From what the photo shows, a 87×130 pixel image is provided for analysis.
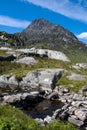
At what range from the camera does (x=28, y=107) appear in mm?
60000

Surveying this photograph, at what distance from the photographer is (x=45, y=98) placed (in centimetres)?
6944

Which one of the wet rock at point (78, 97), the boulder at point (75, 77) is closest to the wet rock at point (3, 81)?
the boulder at point (75, 77)

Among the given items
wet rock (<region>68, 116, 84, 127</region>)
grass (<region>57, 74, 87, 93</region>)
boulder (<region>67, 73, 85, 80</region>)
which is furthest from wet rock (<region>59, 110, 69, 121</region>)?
boulder (<region>67, 73, 85, 80</region>)

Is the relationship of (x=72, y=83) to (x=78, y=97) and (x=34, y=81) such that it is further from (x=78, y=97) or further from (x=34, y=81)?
(x=78, y=97)

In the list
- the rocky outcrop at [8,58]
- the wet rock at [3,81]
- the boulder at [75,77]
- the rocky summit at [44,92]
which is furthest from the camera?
the rocky outcrop at [8,58]

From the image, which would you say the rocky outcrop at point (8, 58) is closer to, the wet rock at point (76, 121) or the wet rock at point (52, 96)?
the wet rock at point (52, 96)

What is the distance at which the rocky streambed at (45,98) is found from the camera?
51.9 m

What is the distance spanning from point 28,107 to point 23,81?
2596 cm

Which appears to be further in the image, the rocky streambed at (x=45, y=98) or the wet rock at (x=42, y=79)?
the wet rock at (x=42, y=79)

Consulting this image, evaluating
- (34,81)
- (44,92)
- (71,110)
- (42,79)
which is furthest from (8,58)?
(71,110)

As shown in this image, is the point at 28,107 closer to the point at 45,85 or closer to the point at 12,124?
the point at 45,85

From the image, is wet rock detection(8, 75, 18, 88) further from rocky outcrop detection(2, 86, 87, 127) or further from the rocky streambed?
rocky outcrop detection(2, 86, 87, 127)

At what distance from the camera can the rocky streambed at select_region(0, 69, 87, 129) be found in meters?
Result: 51.9

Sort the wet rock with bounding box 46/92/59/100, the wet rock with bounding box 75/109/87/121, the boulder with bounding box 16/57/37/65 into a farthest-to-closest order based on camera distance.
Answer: the boulder with bounding box 16/57/37/65 < the wet rock with bounding box 46/92/59/100 < the wet rock with bounding box 75/109/87/121
